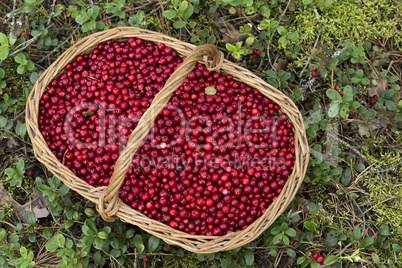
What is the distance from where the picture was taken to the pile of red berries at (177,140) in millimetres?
2787

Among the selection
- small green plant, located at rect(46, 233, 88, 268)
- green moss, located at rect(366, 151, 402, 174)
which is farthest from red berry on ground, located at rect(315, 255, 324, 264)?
small green plant, located at rect(46, 233, 88, 268)

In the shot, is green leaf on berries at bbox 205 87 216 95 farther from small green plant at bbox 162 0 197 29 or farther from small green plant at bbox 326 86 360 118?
small green plant at bbox 326 86 360 118

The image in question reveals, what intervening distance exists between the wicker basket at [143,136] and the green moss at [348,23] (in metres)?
1.14

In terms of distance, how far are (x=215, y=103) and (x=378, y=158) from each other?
2063 mm

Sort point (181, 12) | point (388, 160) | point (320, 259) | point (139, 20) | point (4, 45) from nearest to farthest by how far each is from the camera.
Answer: point (320, 259)
point (4, 45)
point (181, 12)
point (139, 20)
point (388, 160)

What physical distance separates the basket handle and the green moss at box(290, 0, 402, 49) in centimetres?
141

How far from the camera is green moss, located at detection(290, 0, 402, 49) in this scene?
3568 mm

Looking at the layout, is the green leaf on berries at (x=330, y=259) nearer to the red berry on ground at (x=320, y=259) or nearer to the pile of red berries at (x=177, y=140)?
the red berry on ground at (x=320, y=259)

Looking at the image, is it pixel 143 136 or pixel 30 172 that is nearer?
pixel 143 136

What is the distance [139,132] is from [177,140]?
455 millimetres

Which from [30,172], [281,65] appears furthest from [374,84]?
[30,172]

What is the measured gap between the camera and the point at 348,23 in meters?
3.58

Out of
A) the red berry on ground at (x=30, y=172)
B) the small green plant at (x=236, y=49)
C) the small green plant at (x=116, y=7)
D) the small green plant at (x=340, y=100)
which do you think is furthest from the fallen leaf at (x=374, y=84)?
the red berry on ground at (x=30, y=172)

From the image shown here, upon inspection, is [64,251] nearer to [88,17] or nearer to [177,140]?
[177,140]
